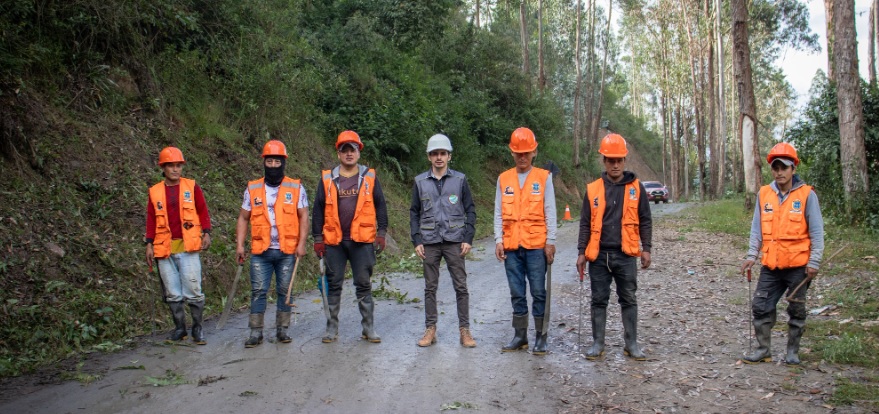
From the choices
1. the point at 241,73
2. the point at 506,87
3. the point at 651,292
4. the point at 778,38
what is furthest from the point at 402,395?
the point at 778,38

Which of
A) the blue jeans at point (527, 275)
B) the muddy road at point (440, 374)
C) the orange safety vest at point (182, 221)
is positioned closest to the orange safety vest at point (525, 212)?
the blue jeans at point (527, 275)

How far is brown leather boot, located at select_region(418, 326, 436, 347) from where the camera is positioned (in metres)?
7.13

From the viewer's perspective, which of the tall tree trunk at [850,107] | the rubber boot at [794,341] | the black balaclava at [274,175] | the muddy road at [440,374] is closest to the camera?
the muddy road at [440,374]

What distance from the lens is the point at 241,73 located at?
49.0ft

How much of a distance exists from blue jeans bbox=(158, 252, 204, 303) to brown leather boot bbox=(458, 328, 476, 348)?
9.54 feet

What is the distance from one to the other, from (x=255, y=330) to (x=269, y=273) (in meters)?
0.63

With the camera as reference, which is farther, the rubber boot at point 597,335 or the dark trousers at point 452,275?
the dark trousers at point 452,275

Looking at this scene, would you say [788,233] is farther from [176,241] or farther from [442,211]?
[176,241]

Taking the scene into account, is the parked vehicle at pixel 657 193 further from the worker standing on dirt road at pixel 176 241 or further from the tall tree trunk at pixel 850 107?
the worker standing on dirt road at pixel 176 241

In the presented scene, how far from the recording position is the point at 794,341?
6.36m

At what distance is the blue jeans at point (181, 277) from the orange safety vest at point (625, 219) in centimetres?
420

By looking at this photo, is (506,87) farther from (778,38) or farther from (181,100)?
(181,100)

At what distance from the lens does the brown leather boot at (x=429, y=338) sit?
713cm

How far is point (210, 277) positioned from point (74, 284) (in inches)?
77.1
